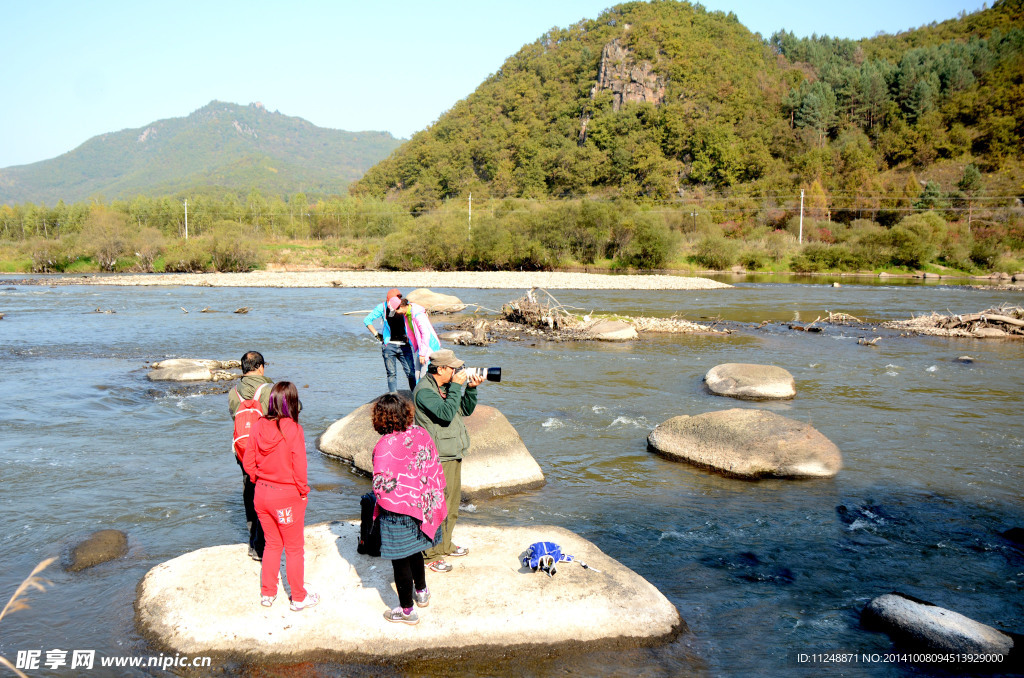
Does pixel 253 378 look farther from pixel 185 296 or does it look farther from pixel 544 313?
pixel 185 296

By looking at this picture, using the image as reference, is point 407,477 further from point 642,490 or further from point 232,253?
point 232,253

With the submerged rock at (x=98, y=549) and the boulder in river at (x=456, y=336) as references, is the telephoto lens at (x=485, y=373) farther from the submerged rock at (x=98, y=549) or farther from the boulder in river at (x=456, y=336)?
the boulder in river at (x=456, y=336)

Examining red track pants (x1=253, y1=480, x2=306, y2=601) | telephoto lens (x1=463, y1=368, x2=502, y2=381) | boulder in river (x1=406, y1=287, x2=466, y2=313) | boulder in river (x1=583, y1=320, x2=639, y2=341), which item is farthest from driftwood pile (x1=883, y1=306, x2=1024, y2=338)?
red track pants (x1=253, y1=480, x2=306, y2=601)

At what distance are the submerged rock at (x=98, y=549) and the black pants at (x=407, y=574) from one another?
341cm

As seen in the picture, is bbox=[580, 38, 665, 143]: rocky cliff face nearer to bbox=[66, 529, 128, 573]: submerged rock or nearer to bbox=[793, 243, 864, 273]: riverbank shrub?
bbox=[793, 243, 864, 273]: riverbank shrub

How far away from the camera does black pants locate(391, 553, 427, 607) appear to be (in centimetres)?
457

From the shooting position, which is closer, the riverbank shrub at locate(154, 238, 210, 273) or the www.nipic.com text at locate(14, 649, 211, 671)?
the www.nipic.com text at locate(14, 649, 211, 671)

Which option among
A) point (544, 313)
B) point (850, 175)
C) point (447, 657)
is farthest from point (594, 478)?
point (850, 175)

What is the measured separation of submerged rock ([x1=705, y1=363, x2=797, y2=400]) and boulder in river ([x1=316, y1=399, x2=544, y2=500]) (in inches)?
253

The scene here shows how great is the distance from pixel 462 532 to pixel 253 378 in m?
2.34

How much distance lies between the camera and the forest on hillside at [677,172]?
57.5 meters

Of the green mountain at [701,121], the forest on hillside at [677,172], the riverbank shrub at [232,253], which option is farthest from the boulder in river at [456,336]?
the green mountain at [701,121]

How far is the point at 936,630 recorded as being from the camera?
4.96m

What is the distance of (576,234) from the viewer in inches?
2336
